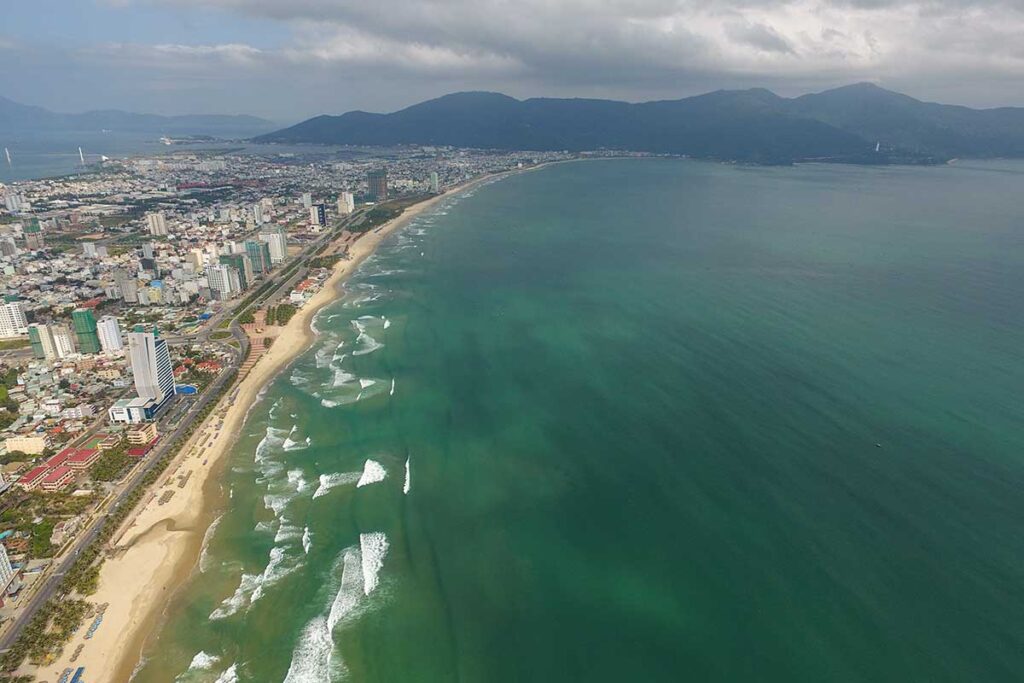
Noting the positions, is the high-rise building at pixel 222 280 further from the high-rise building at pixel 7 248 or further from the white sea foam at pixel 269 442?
the high-rise building at pixel 7 248

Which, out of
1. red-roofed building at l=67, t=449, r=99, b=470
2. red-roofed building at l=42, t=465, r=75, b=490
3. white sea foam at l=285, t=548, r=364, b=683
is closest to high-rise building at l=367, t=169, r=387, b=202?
red-roofed building at l=67, t=449, r=99, b=470

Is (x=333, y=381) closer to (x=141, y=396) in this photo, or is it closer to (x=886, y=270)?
(x=141, y=396)

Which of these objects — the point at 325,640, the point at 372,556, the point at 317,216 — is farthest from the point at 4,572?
the point at 317,216

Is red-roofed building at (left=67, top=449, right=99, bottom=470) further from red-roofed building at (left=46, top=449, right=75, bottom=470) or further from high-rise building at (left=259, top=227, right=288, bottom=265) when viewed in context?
high-rise building at (left=259, top=227, right=288, bottom=265)

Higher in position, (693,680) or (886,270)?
(886,270)

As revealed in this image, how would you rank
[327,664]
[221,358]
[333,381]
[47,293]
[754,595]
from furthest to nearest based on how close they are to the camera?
[47,293], [221,358], [333,381], [754,595], [327,664]

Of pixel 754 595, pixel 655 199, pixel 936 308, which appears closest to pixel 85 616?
pixel 754 595

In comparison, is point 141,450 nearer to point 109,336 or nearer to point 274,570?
point 274,570
